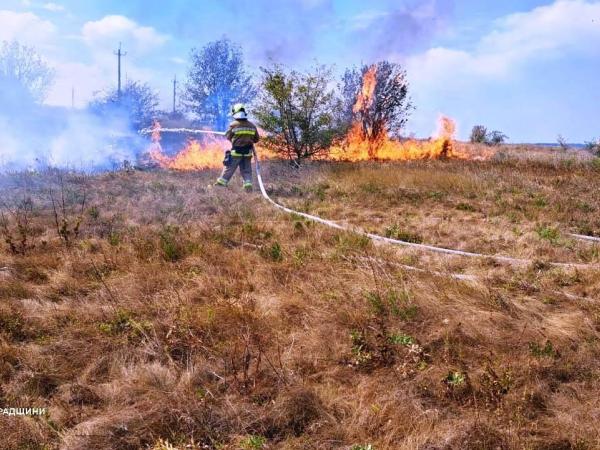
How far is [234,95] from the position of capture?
27375mm

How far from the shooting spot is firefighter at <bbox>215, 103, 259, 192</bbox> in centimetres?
1129

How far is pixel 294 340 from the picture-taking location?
138 inches

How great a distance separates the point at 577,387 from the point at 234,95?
26704mm

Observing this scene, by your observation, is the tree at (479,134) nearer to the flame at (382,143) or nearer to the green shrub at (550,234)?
the flame at (382,143)

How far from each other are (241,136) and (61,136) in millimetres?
17372

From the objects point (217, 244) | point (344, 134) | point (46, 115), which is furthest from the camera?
point (46, 115)

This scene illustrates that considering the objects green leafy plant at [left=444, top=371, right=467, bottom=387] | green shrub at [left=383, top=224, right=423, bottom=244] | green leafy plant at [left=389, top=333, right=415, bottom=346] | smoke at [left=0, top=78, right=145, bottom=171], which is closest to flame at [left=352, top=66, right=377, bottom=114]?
smoke at [left=0, top=78, right=145, bottom=171]

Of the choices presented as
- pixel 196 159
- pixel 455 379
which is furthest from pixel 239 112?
pixel 455 379

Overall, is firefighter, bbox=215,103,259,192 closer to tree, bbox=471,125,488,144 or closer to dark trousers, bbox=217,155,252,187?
dark trousers, bbox=217,155,252,187

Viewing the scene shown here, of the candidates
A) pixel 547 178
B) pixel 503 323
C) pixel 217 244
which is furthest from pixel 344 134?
pixel 503 323

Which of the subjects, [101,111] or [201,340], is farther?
[101,111]

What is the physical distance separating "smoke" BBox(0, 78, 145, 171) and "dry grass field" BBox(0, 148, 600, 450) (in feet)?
51.0

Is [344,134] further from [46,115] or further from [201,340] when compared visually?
[46,115]

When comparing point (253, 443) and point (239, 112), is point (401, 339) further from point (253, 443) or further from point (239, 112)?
point (239, 112)
